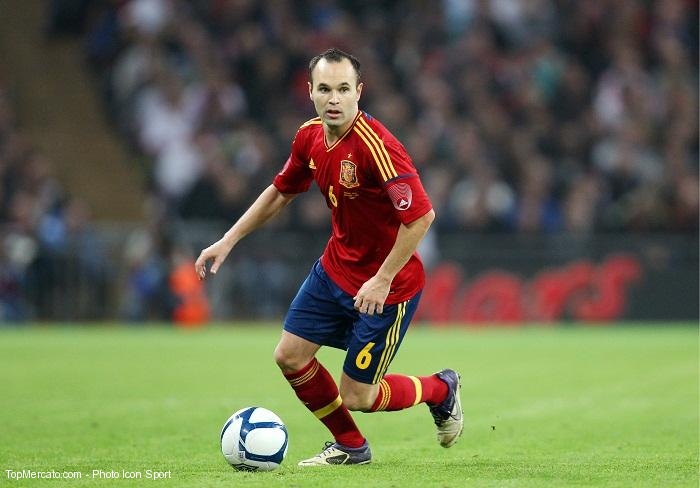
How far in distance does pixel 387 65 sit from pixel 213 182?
391 centimetres

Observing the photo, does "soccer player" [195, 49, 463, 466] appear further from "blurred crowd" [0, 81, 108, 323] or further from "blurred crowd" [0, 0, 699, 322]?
"blurred crowd" [0, 81, 108, 323]

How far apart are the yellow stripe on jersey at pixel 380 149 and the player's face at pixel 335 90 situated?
4.1 inches

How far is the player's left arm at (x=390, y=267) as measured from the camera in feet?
22.4

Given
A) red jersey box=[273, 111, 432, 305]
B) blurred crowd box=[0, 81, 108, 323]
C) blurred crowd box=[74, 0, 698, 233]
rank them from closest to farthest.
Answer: red jersey box=[273, 111, 432, 305], blurred crowd box=[74, 0, 698, 233], blurred crowd box=[0, 81, 108, 323]

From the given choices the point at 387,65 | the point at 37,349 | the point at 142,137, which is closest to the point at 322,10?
the point at 387,65

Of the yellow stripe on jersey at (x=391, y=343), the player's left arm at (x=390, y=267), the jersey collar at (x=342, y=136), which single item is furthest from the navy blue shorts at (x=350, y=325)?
the jersey collar at (x=342, y=136)

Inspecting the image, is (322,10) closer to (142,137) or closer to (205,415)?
(142,137)

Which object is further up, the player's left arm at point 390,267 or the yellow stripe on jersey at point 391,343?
the player's left arm at point 390,267

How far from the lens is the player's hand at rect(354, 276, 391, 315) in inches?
268

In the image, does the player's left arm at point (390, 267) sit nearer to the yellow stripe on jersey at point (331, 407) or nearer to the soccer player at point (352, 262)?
the soccer player at point (352, 262)

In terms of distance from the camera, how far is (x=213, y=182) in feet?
69.5

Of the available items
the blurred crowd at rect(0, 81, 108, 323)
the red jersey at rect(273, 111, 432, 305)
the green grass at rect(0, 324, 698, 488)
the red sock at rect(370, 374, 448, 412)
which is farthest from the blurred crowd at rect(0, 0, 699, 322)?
the red jersey at rect(273, 111, 432, 305)

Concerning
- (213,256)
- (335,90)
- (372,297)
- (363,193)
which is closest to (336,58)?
(335,90)

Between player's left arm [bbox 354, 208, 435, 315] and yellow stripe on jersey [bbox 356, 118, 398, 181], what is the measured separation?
0.28 meters
